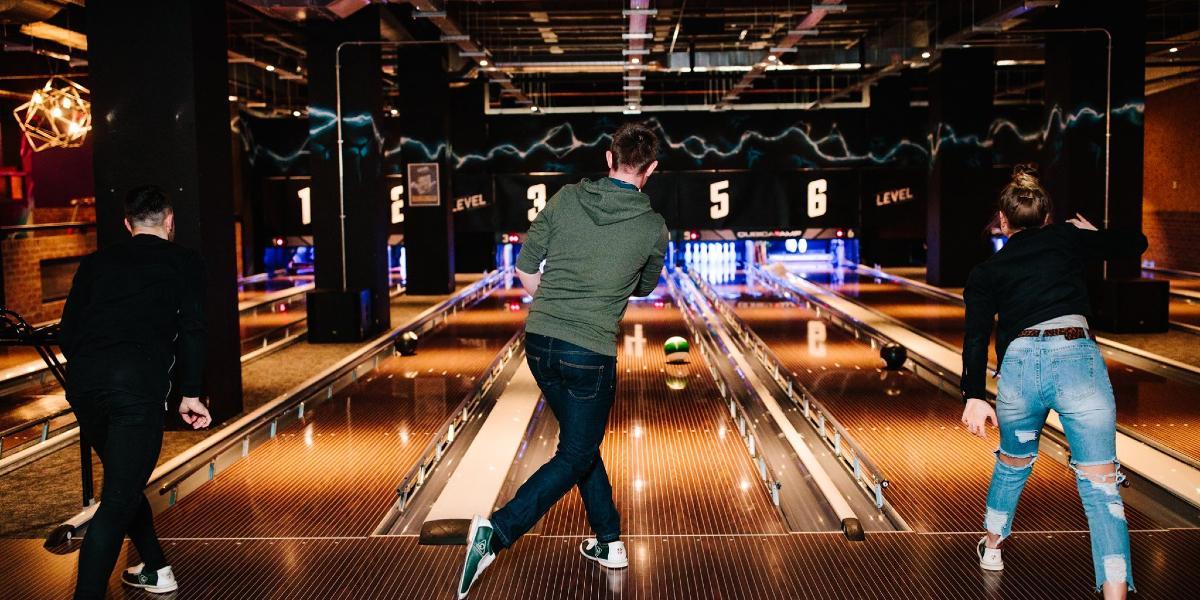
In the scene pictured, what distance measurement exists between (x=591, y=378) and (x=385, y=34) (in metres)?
10.3

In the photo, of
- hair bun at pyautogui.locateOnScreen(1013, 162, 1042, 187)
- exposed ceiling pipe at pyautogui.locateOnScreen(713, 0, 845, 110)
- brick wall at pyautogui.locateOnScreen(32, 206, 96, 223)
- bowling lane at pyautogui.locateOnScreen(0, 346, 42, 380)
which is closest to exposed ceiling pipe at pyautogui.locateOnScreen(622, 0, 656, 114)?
exposed ceiling pipe at pyautogui.locateOnScreen(713, 0, 845, 110)

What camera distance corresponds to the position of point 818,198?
19734 millimetres

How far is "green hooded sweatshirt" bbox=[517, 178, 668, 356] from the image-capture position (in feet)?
10.3

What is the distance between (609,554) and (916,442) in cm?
286

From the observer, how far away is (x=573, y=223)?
10.5 feet

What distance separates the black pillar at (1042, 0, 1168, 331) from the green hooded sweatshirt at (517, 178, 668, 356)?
8343mm

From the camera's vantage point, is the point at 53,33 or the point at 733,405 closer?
the point at 733,405

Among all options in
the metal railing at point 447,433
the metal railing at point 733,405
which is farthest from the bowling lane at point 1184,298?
the metal railing at point 447,433

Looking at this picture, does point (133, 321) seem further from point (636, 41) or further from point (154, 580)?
point (636, 41)

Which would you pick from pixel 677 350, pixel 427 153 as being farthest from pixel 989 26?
pixel 427 153

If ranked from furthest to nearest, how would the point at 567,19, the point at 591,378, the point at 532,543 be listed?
1. the point at 567,19
2. the point at 532,543
3. the point at 591,378

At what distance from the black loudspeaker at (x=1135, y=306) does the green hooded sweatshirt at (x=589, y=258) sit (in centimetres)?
829

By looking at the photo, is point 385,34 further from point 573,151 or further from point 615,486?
point 615,486

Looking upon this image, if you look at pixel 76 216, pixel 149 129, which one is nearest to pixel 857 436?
pixel 149 129
